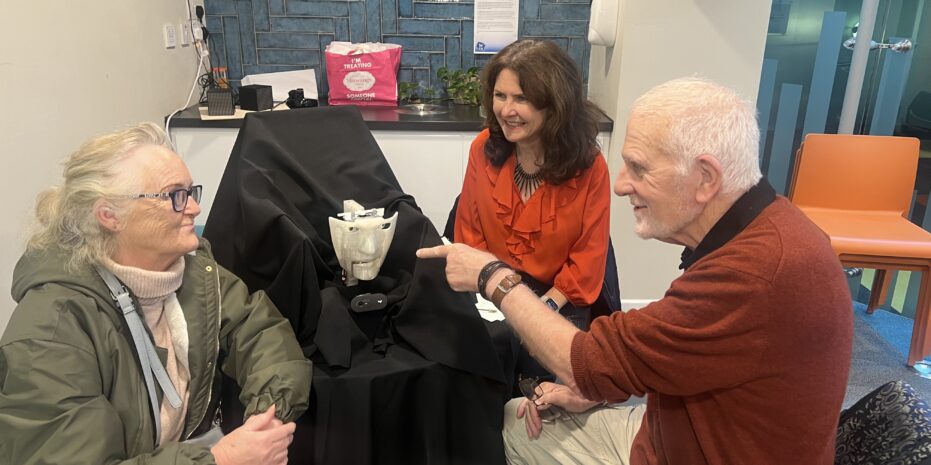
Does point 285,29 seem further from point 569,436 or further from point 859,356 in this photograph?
point 859,356

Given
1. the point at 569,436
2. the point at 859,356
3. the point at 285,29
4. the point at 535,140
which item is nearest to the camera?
the point at 569,436

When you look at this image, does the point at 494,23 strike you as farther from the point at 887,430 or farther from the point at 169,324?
the point at 887,430

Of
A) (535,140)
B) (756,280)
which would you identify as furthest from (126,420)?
(535,140)

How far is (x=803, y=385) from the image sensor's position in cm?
108

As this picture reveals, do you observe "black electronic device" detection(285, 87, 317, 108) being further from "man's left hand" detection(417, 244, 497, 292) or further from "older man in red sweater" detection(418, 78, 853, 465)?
Answer: "older man in red sweater" detection(418, 78, 853, 465)

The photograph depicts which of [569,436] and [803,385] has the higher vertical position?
[803,385]

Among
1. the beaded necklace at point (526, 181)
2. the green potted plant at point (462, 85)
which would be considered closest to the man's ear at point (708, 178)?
the beaded necklace at point (526, 181)

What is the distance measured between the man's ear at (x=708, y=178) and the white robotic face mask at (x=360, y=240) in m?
0.73

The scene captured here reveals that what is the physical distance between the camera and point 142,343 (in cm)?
127

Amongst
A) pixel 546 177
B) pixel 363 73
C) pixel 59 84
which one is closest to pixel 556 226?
pixel 546 177

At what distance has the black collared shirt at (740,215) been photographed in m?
1.14

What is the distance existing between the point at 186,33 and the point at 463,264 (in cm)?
252

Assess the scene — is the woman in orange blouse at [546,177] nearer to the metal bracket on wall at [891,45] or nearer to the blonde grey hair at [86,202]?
the blonde grey hair at [86,202]

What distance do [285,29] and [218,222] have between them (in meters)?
2.10
